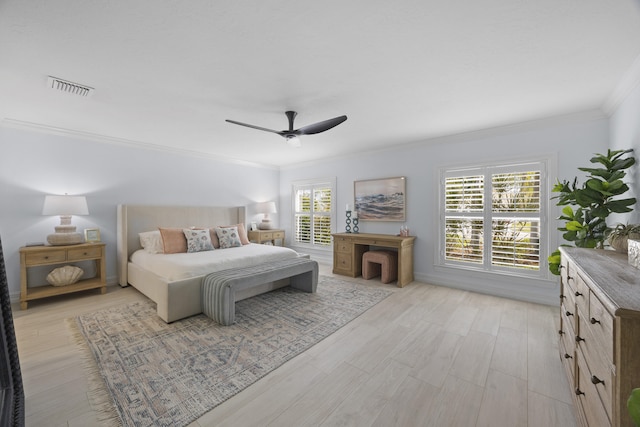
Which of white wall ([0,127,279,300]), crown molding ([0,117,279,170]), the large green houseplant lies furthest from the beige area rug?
crown molding ([0,117,279,170])

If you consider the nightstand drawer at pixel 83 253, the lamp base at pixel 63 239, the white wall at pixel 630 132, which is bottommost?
the nightstand drawer at pixel 83 253

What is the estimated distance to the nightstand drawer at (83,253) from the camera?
3.49 meters

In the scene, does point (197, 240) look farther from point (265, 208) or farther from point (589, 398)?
point (589, 398)

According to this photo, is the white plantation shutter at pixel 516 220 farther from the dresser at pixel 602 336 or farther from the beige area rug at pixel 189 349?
the beige area rug at pixel 189 349

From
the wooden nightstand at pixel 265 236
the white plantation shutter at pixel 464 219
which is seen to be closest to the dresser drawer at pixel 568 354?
the white plantation shutter at pixel 464 219

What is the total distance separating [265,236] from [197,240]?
195 cm

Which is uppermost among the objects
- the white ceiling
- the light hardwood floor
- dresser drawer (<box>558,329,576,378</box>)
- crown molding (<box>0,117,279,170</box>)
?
the white ceiling

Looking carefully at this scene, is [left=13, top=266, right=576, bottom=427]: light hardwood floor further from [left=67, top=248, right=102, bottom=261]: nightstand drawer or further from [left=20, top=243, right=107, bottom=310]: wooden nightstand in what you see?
[left=67, top=248, right=102, bottom=261]: nightstand drawer

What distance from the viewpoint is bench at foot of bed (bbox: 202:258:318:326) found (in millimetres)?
2766

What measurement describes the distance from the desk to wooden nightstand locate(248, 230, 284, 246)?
178 centimetres

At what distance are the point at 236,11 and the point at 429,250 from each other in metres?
4.10

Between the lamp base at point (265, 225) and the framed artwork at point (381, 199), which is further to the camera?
the lamp base at point (265, 225)

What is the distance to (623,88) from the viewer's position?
94.4 inches

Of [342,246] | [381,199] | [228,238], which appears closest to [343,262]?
[342,246]
